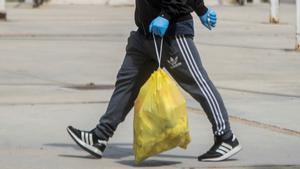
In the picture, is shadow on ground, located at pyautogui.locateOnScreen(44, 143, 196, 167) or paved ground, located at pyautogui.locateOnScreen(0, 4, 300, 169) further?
paved ground, located at pyautogui.locateOnScreen(0, 4, 300, 169)

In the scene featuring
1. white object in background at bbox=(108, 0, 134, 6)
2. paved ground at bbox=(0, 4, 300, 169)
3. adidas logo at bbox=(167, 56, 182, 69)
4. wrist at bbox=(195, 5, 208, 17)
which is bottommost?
white object in background at bbox=(108, 0, 134, 6)

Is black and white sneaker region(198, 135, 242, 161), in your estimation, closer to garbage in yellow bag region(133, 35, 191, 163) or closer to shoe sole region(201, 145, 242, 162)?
shoe sole region(201, 145, 242, 162)

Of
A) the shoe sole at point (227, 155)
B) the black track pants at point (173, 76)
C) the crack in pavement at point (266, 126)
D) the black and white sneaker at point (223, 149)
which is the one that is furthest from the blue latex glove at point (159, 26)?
the crack in pavement at point (266, 126)

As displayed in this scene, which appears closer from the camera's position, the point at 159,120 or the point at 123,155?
the point at 159,120

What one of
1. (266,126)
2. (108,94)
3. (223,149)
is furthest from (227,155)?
(108,94)

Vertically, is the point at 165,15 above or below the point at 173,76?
above

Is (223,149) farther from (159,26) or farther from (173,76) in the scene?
(159,26)

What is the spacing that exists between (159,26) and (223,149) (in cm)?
110

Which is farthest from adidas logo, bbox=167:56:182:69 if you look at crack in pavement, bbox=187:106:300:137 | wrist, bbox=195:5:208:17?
crack in pavement, bbox=187:106:300:137

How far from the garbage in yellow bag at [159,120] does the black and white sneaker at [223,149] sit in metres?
0.35

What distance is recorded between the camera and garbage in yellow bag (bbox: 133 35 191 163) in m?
6.67

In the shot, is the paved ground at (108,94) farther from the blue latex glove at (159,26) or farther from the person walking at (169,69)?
the blue latex glove at (159,26)

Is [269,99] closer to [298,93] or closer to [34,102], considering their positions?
[298,93]

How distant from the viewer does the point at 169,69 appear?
691 centimetres
